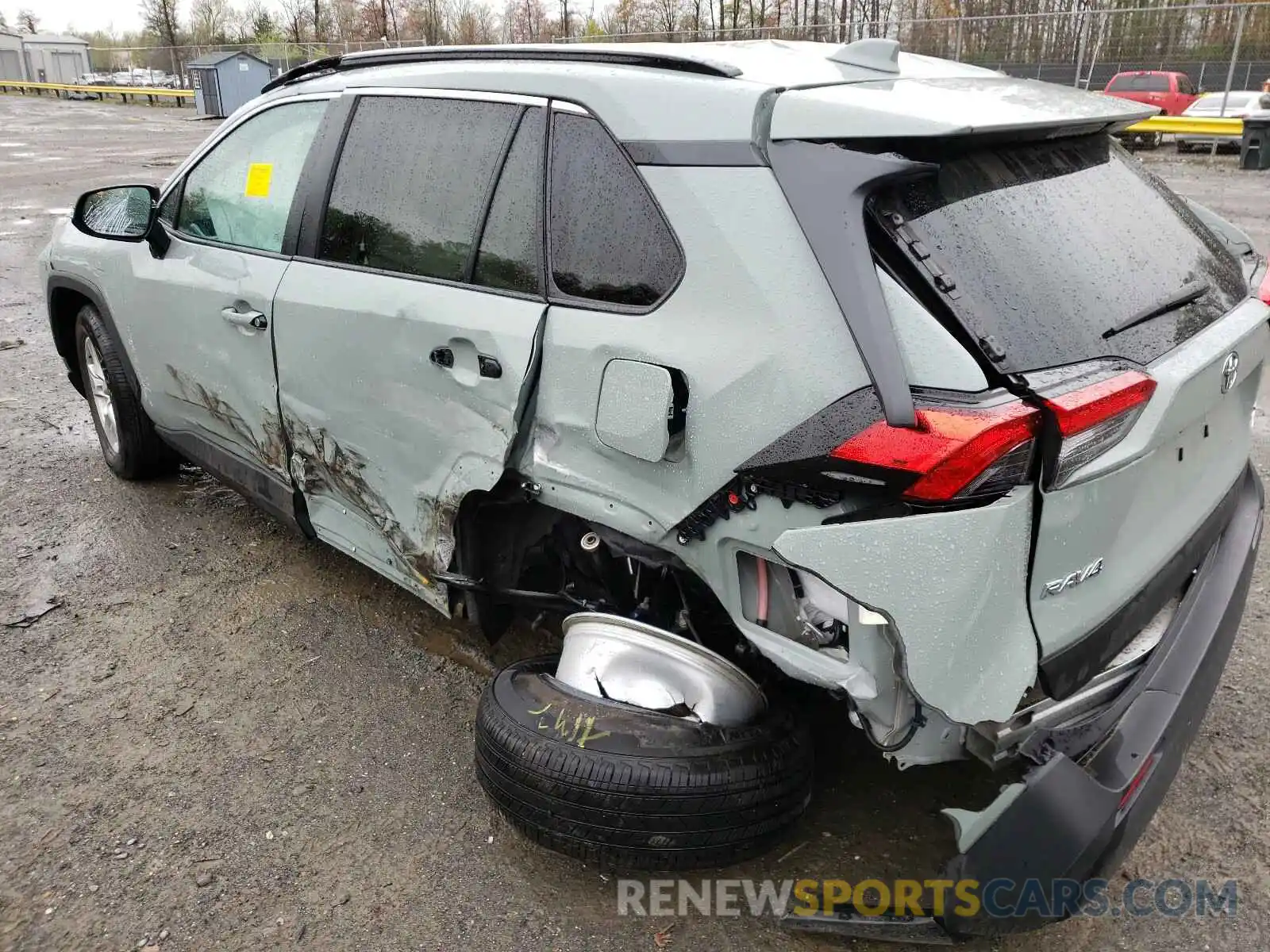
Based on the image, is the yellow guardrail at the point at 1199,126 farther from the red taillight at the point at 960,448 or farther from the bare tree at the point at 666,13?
the bare tree at the point at 666,13

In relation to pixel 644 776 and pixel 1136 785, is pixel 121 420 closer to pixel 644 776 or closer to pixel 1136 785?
pixel 644 776

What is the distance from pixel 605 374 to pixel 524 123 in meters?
0.77

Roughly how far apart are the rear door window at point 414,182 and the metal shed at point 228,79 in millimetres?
27959

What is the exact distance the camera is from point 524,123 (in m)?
2.53

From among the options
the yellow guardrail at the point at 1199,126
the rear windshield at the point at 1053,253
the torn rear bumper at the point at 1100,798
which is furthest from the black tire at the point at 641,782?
the yellow guardrail at the point at 1199,126

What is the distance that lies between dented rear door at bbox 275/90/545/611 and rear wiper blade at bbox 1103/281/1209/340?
1.29 meters

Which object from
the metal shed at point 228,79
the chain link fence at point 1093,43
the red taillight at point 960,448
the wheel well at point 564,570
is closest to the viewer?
the red taillight at point 960,448

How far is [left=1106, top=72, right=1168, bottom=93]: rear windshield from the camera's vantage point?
21.0 metres

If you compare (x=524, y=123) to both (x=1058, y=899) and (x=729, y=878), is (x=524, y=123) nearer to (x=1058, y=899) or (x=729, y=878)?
(x=729, y=878)

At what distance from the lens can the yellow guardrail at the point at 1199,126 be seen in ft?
53.9

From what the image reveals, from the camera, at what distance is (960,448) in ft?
5.66

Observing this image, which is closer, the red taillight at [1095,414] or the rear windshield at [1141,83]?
the red taillight at [1095,414]

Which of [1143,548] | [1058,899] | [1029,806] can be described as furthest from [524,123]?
[1058,899]

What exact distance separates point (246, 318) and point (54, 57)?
201 ft
